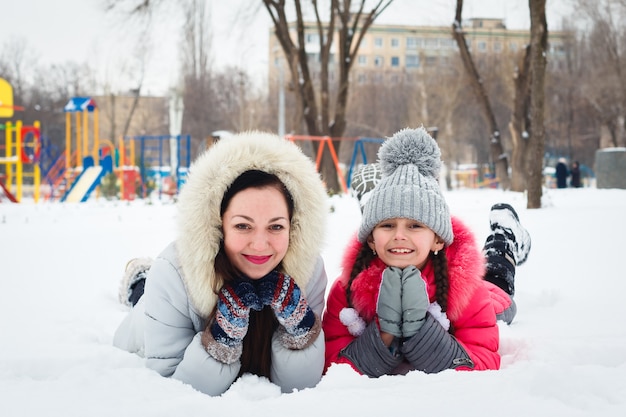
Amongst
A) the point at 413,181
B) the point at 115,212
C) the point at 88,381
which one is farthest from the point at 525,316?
Result: the point at 115,212

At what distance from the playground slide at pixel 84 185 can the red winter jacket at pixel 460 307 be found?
12427 millimetres

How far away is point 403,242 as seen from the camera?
228 centimetres

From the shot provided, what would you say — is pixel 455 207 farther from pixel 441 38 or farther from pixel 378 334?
pixel 441 38

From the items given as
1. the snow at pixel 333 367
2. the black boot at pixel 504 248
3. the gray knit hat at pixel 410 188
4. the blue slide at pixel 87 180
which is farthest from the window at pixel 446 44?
the gray knit hat at pixel 410 188

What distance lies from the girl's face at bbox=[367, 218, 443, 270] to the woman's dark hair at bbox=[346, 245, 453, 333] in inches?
2.5

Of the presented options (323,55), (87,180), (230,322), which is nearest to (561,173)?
(323,55)

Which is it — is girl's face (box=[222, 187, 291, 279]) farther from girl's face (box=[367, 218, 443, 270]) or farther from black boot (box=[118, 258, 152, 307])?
black boot (box=[118, 258, 152, 307])

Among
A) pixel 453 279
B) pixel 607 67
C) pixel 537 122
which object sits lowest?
pixel 453 279

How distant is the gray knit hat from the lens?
2275 millimetres

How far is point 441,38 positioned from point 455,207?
116ft

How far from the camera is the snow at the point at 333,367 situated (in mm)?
1659

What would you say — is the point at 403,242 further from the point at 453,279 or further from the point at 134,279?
the point at 134,279

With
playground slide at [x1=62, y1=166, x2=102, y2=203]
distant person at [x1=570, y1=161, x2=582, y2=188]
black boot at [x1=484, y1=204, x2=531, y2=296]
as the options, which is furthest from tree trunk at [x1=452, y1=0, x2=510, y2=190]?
black boot at [x1=484, y1=204, x2=531, y2=296]

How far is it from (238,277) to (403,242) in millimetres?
669
